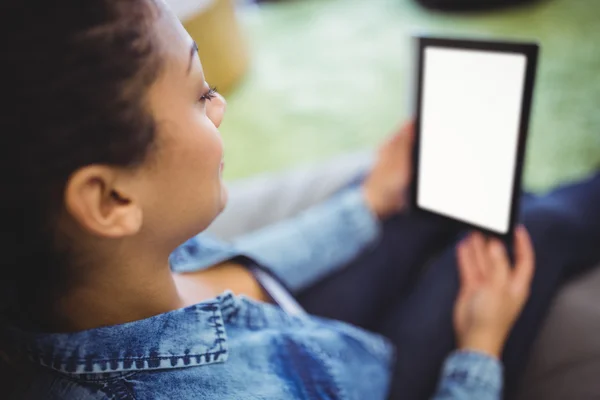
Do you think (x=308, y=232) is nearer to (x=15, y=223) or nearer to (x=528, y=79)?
(x=528, y=79)

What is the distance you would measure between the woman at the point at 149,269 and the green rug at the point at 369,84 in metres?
0.59

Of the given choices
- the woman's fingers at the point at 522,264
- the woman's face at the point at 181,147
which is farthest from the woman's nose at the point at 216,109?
the woman's fingers at the point at 522,264

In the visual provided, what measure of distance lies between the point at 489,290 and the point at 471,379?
0.12 m

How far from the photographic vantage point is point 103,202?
0.34 m

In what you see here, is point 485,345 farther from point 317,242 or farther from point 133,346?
point 133,346

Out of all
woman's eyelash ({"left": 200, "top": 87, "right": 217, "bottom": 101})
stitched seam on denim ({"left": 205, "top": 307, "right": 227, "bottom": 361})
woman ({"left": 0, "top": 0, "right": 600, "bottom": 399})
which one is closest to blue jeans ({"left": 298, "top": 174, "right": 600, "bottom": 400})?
woman ({"left": 0, "top": 0, "right": 600, "bottom": 399})

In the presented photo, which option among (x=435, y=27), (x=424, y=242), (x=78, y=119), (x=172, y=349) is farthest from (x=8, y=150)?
(x=435, y=27)

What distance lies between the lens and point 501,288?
61 centimetres

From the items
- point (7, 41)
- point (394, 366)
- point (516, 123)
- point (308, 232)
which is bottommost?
point (394, 366)

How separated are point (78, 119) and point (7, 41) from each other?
0.05 meters

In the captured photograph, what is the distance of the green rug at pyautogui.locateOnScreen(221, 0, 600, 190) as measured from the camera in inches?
51.7

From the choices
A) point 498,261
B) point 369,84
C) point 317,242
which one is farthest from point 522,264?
point 369,84

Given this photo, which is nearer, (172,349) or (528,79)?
(172,349)

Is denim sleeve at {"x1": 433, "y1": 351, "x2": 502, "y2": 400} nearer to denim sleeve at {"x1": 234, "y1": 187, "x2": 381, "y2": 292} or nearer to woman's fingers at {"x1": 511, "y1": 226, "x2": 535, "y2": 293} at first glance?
woman's fingers at {"x1": 511, "y1": 226, "x2": 535, "y2": 293}
